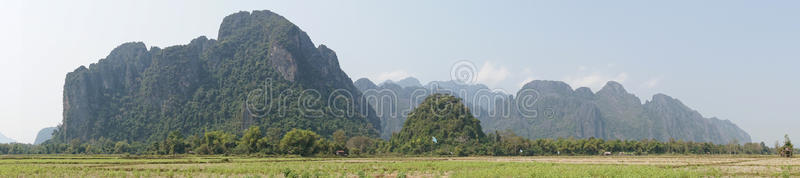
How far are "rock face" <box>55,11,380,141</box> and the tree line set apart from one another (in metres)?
20.2

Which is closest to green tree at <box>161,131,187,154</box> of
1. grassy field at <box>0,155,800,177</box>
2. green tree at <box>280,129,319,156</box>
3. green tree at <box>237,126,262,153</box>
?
green tree at <box>237,126,262,153</box>

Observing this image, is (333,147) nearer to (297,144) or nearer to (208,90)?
(297,144)

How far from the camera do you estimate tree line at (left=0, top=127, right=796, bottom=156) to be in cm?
7588

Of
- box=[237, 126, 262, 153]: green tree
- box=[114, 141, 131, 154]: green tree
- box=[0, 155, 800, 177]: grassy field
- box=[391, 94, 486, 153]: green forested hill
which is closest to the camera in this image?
box=[0, 155, 800, 177]: grassy field

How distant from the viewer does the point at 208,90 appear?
162m

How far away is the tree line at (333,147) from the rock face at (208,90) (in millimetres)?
20234

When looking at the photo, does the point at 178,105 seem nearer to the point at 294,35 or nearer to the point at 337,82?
the point at 294,35

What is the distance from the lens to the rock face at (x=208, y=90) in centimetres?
14362

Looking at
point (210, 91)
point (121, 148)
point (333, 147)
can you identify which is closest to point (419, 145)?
point (333, 147)

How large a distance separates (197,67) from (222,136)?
95349 millimetres

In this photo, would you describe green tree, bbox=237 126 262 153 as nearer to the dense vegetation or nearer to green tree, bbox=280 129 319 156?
the dense vegetation

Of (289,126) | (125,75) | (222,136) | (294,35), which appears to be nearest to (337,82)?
(294,35)

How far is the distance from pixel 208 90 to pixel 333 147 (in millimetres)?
98300

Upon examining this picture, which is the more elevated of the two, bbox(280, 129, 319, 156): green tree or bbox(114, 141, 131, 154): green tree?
bbox(280, 129, 319, 156): green tree
